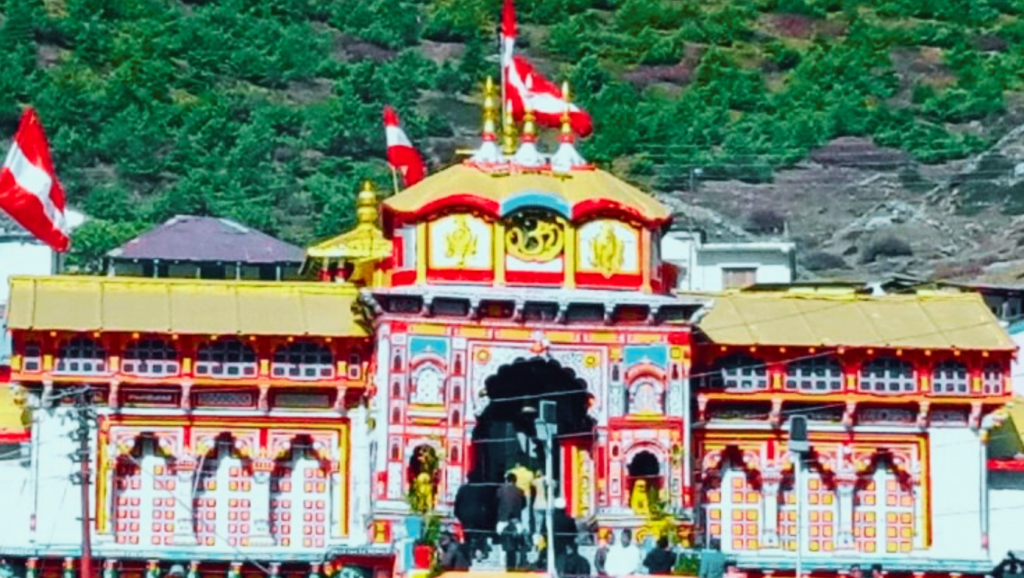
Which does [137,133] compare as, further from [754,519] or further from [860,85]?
[754,519]

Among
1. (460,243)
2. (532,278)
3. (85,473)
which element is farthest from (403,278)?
(85,473)

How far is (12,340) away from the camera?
64.6m

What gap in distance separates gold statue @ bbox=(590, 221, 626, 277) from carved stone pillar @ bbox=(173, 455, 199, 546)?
768 centimetres

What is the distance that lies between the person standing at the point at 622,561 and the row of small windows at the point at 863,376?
5542 millimetres

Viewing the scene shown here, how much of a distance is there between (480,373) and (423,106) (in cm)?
6663

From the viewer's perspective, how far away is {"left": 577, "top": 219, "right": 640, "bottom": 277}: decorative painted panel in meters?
63.8

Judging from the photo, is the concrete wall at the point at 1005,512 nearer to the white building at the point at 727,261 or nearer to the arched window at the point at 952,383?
the arched window at the point at 952,383

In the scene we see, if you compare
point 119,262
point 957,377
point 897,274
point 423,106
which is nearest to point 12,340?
point 957,377

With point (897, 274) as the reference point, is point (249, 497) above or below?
below

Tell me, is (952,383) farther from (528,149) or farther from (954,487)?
A: (528,149)

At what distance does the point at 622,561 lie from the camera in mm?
60781

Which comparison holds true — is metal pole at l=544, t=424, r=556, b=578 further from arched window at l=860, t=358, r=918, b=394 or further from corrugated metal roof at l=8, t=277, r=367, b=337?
arched window at l=860, t=358, r=918, b=394

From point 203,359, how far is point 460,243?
16.2 ft

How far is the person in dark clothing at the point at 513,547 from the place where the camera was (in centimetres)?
6169
